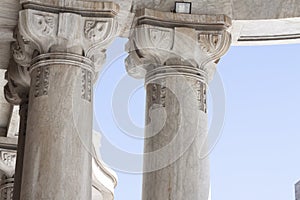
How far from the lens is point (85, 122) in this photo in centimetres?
2573

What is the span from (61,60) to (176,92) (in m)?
3.84

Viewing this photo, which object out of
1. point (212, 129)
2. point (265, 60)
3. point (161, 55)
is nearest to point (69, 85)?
point (161, 55)

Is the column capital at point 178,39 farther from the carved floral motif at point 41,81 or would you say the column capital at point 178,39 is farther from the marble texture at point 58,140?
the carved floral motif at point 41,81

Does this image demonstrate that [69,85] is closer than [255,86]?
Yes

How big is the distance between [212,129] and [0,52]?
26.9 ft

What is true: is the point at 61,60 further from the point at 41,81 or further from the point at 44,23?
the point at 44,23

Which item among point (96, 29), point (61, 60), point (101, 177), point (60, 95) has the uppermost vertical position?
point (96, 29)

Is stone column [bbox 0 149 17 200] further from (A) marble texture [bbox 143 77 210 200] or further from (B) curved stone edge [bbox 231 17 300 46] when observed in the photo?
(A) marble texture [bbox 143 77 210 200]

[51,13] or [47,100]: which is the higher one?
[51,13]

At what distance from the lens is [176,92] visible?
27328 mm

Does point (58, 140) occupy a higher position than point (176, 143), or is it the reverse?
point (176, 143)

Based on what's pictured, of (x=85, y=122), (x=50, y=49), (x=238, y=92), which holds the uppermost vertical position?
(x=238, y=92)

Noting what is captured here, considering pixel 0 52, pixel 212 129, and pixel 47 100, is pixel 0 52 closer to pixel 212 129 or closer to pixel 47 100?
pixel 47 100

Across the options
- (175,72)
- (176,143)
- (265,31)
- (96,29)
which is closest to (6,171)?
(175,72)
